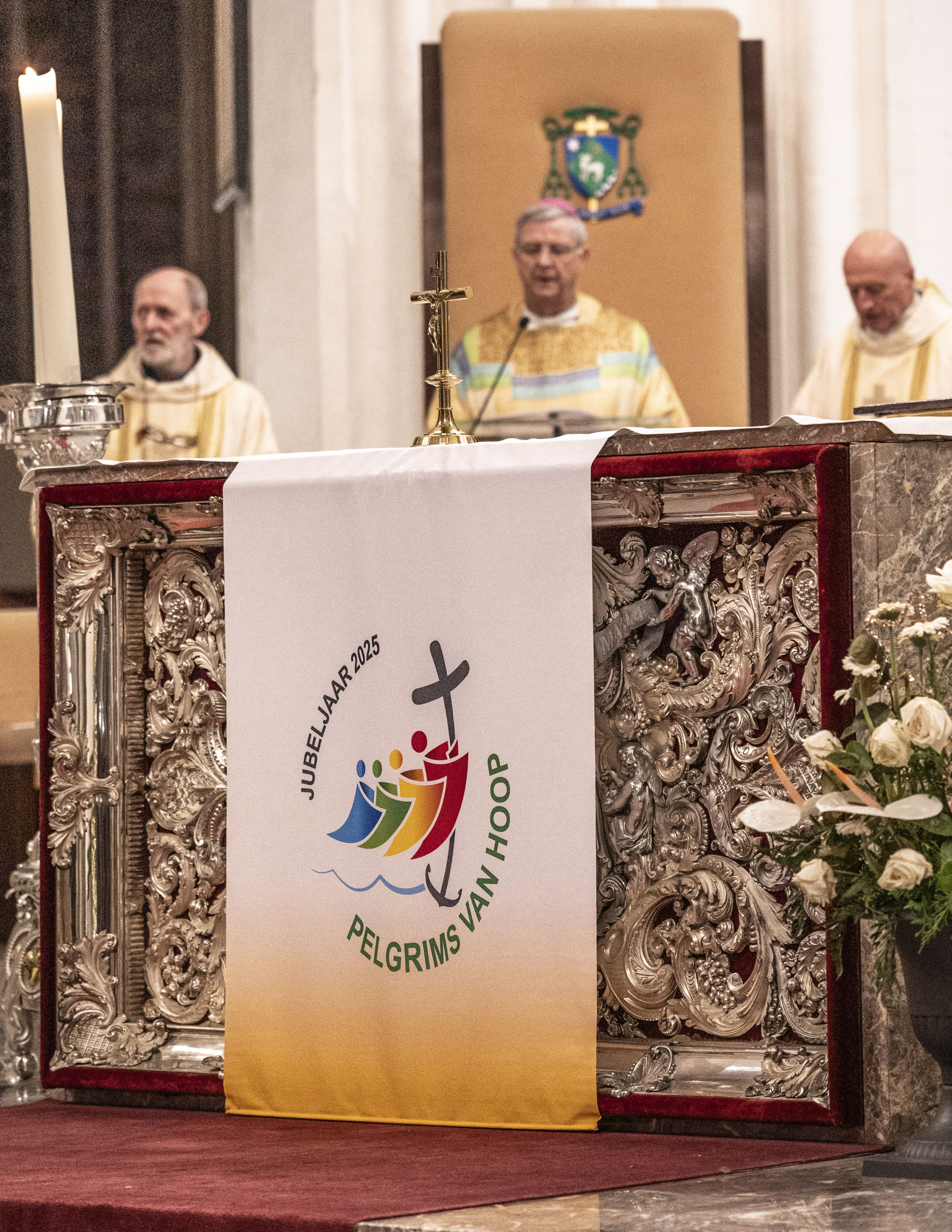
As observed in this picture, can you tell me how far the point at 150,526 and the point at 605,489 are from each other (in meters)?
0.69

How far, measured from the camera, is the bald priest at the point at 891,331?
507 centimetres

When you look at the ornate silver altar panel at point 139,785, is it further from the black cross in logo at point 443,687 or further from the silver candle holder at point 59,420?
the black cross in logo at point 443,687

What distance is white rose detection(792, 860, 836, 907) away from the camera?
2090mm

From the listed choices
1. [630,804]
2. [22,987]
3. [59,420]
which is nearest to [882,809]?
[630,804]

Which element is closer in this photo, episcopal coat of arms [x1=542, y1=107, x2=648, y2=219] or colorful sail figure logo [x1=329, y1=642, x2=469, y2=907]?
colorful sail figure logo [x1=329, y1=642, x2=469, y2=907]

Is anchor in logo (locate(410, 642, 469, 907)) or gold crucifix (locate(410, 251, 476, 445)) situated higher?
gold crucifix (locate(410, 251, 476, 445))

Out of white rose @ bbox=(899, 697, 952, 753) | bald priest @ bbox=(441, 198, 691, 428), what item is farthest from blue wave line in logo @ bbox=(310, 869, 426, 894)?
bald priest @ bbox=(441, 198, 691, 428)

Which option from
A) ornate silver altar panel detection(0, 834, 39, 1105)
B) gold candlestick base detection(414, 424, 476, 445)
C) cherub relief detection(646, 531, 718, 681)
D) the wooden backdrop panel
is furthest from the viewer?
the wooden backdrop panel

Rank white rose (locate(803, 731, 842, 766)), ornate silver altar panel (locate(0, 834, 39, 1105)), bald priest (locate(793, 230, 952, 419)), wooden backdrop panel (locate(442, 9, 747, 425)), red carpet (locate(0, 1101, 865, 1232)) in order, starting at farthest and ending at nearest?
1. wooden backdrop panel (locate(442, 9, 747, 425))
2. bald priest (locate(793, 230, 952, 419))
3. ornate silver altar panel (locate(0, 834, 39, 1105))
4. white rose (locate(803, 731, 842, 766))
5. red carpet (locate(0, 1101, 865, 1232))

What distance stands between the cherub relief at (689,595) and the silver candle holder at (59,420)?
0.85m

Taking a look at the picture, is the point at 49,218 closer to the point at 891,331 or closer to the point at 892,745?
the point at 892,745

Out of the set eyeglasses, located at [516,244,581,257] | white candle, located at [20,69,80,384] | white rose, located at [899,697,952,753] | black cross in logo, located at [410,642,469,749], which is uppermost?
eyeglasses, located at [516,244,581,257]

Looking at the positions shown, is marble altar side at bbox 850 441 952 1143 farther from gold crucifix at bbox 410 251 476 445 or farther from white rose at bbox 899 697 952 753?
gold crucifix at bbox 410 251 476 445

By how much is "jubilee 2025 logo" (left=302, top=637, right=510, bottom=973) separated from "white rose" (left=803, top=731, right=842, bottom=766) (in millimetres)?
419
